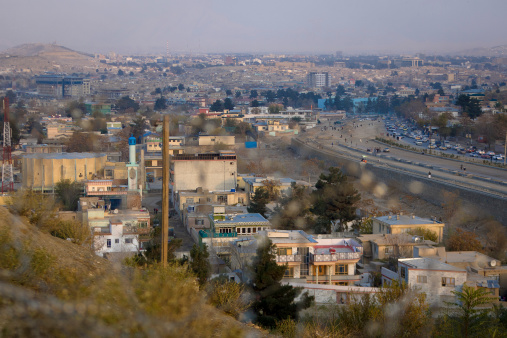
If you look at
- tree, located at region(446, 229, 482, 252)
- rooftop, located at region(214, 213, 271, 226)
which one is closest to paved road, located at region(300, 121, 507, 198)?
tree, located at region(446, 229, 482, 252)

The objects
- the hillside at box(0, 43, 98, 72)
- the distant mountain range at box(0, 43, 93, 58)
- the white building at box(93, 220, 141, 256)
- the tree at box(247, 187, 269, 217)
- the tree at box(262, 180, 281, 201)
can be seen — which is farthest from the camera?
the distant mountain range at box(0, 43, 93, 58)

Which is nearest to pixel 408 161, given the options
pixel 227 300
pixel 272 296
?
pixel 272 296

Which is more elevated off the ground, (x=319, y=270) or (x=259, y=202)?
(x=319, y=270)

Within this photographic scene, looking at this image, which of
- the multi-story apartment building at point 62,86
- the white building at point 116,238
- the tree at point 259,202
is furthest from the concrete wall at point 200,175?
the multi-story apartment building at point 62,86

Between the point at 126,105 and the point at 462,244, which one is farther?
the point at 126,105

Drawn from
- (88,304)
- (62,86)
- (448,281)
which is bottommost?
(448,281)

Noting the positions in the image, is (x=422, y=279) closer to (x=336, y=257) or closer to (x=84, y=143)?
(x=336, y=257)

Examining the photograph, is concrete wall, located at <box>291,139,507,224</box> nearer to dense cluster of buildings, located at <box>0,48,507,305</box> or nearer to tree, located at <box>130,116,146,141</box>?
dense cluster of buildings, located at <box>0,48,507,305</box>

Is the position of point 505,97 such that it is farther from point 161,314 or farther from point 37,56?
point 37,56
